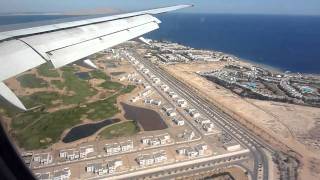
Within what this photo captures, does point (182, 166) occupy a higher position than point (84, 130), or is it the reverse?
point (84, 130)

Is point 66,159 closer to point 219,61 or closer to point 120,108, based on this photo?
point 120,108

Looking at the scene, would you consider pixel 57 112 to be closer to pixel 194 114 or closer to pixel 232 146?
pixel 194 114

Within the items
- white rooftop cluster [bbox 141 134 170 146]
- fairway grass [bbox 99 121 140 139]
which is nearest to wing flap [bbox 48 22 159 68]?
white rooftop cluster [bbox 141 134 170 146]

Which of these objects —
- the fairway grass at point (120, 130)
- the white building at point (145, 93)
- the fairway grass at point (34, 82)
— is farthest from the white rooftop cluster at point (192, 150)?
the fairway grass at point (34, 82)

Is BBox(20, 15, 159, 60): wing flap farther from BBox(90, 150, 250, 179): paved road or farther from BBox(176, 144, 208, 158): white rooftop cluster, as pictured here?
BBox(176, 144, 208, 158): white rooftop cluster

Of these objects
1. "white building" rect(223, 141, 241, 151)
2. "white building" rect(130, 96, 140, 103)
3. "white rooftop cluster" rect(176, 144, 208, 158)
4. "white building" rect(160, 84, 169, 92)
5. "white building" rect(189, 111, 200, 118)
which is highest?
"white rooftop cluster" rect(176, 144, 208, 158)

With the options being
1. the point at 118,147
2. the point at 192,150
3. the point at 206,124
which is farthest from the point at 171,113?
the point at 118,147
